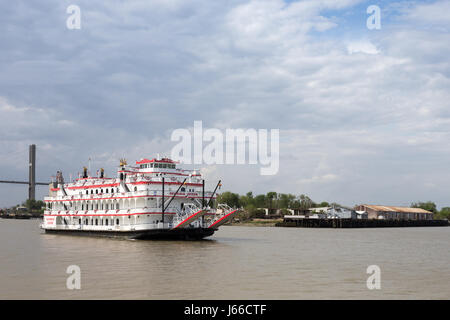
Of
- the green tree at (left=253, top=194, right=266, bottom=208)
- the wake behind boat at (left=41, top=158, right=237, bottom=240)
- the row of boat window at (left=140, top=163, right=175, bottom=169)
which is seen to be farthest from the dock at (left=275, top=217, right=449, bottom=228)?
the row of boat window at (left=140, top=163, right=175, bottom=169)

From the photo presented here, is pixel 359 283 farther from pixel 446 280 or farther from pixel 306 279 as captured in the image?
pixel 446 280

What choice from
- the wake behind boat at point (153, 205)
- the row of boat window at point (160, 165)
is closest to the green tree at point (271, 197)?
the wake behind boat at point (153, 205)

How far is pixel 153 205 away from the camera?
45281 millimetres

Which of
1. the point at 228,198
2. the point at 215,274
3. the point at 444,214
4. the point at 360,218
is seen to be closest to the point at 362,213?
the point at 360,218

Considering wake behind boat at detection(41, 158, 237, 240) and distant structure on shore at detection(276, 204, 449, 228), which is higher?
wake behind boat at detection(41, 158, 237, 240)

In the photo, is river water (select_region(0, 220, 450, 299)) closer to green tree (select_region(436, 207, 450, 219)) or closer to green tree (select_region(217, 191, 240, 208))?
green tree (select_region(217, 191, 240, 208))

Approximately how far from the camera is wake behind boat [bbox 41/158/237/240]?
4384cm

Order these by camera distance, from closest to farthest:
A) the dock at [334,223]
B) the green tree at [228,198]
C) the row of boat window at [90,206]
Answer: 1. the row of boat window at [90,206]
2. the dock at [334,223]
3. the green tree at [228,198]

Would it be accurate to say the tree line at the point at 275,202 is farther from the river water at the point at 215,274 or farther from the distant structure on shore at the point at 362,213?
the river water at the point at 215,274

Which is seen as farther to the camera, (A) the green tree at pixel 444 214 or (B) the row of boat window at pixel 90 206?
(A) the green tree at pixel 444 214

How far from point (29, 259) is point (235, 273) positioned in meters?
15.2

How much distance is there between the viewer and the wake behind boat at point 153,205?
43.8m
